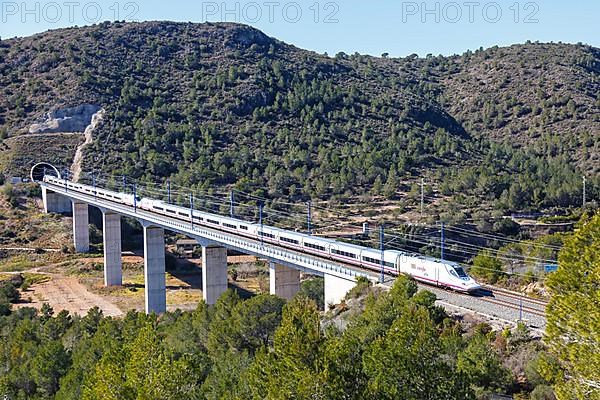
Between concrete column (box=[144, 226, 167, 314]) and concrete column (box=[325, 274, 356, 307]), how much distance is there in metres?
19.6

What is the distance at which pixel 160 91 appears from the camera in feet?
363

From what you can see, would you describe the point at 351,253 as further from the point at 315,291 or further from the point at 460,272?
the point at 315,291

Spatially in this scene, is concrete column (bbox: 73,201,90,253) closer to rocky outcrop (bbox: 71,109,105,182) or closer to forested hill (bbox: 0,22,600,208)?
forested hill (bbox: 0,22,600,208)

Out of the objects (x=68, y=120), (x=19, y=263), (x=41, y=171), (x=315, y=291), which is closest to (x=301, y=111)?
(x=68, y=120)

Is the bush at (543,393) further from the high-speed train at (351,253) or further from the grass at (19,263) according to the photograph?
the grass at (19,263)

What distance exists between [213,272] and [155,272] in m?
7.07

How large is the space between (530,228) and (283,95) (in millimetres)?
58625

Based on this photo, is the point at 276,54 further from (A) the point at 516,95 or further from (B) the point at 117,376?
(B) the point at 117,376

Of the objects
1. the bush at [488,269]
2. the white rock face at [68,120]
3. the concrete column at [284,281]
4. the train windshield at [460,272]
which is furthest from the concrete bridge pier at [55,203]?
the train windshield at [460,272]

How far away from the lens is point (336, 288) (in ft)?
112

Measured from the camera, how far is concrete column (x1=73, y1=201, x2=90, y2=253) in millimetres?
69037

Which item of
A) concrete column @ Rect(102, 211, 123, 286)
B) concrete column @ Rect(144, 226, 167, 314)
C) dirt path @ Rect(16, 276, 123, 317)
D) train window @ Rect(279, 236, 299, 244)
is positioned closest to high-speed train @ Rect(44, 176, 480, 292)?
train window @ Rect(279, 236, 299, 244)

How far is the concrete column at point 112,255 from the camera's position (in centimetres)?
5912

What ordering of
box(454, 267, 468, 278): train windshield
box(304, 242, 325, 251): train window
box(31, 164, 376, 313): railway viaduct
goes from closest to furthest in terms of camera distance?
box(454, 267, 468, 278): train windshield, box(31, 164, 376, 313): railway viaduct, box(304, 242, 325, 251): train window
